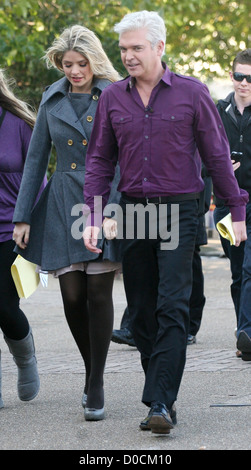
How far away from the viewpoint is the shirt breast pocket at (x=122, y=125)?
4.70 meters

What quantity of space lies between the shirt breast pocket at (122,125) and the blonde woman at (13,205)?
1.06 m

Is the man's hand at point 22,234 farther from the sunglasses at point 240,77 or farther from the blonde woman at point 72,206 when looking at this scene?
the sunglasses at point 240,77

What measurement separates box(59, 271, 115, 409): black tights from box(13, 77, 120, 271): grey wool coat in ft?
0.46

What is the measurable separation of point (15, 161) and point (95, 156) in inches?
34.9

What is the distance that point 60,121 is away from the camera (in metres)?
5.29

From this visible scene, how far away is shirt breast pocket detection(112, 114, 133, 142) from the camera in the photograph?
4.70 meters

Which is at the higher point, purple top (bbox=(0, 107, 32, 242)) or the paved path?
purple top (bbox=(0, 107, 32, 242))

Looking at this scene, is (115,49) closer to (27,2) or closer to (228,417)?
(27,2)

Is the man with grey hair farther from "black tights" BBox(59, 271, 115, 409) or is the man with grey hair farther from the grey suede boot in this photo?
the grey suede boot

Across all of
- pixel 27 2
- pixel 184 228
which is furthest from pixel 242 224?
pixel 27 2

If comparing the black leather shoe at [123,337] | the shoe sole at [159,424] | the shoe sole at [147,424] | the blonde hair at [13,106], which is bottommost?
the black leather shoe at [123,337]

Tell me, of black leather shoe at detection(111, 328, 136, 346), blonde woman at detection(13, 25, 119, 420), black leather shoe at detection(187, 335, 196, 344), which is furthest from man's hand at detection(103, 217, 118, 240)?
black leather shoe at detection(187, 335, 196, 344)

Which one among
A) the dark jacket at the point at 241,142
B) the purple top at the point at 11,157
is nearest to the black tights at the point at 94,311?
the purple top at the point at 11,157
